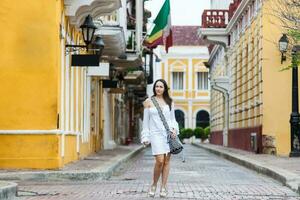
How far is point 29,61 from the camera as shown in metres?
16.7

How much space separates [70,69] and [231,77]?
70.6ft

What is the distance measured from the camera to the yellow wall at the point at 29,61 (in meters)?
16.7

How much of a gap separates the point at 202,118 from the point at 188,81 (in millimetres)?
4157

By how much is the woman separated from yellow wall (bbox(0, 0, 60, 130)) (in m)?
4.89

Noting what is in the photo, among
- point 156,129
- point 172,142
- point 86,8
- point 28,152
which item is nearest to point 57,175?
point 28,152

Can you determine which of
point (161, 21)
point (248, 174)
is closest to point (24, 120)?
point (248, 174)

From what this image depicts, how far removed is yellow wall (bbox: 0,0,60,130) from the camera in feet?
54.9

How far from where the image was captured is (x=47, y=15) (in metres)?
16.7

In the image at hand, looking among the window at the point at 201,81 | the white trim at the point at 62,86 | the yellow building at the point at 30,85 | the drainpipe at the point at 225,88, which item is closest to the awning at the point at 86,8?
the white trim at the point at 62,86

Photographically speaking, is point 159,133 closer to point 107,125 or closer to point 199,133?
point 107,125

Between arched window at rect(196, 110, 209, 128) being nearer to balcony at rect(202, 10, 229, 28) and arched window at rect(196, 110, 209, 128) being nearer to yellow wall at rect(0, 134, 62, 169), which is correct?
balcony at rect(202, 10, 229, 28)

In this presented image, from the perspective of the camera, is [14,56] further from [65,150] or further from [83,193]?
[83,193]

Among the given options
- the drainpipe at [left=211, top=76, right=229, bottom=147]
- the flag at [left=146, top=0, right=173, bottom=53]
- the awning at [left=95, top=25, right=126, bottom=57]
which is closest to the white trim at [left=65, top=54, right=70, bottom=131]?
the awning at [left=95, top=25, right=126, bottom=57]

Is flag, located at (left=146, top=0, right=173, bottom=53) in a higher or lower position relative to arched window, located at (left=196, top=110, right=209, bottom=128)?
higher
